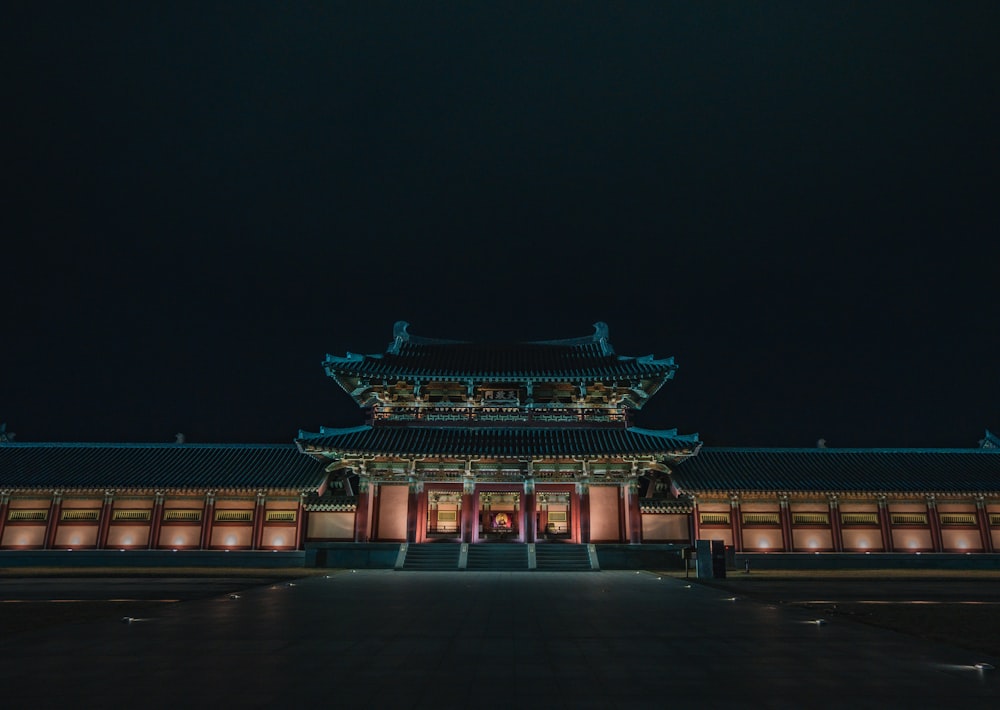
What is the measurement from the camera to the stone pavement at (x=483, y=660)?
18.4ft

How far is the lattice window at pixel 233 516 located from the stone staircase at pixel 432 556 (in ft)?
31.4

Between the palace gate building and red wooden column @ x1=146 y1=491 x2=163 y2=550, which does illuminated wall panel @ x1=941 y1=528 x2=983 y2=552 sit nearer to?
the palace gate building

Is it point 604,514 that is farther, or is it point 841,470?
point 841,470

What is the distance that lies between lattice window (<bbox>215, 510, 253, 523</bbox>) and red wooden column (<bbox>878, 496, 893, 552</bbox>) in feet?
109

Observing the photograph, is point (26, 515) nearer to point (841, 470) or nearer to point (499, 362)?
point (499, 362)

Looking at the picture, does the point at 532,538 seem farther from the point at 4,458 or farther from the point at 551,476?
the point at 4,458

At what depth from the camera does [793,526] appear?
32.4 m

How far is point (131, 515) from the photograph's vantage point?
3153cm

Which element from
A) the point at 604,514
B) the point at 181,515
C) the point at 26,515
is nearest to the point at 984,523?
the point at 604,514

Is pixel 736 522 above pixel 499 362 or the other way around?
the other way around

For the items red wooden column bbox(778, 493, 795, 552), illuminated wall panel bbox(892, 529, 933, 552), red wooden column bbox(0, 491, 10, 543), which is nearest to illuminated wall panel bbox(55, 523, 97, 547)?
red wooden column bbox(0, 491, 10, 543)

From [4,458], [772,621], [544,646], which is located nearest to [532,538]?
[772,621]

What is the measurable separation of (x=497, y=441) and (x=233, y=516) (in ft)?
47.0

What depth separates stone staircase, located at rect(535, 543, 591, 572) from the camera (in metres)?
26.2
